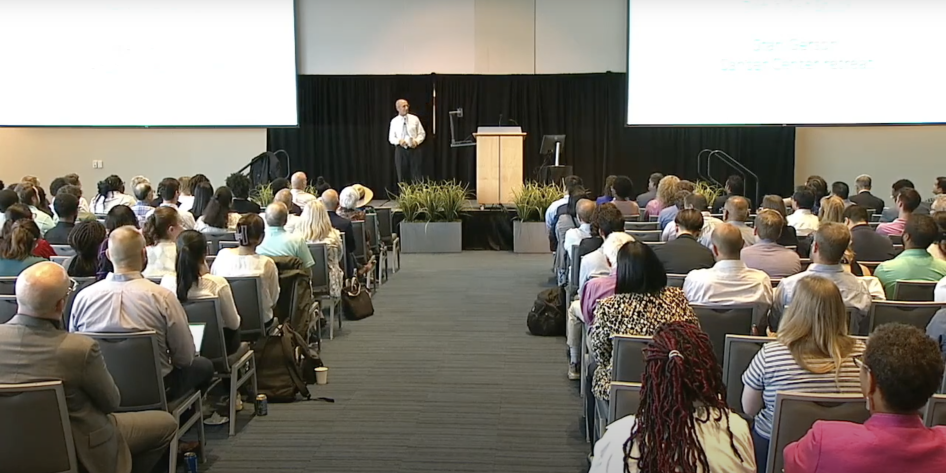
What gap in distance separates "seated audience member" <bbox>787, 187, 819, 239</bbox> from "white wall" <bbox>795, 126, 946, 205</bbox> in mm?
6640

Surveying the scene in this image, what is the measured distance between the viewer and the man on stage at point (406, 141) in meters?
12.2

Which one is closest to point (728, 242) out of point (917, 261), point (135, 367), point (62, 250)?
point (917, 261)

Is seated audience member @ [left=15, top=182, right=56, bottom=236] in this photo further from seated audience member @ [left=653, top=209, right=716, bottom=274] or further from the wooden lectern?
the wooden lectern

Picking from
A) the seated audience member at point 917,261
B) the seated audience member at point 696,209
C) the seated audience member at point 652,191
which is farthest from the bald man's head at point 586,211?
the seated audience member at point 652,191

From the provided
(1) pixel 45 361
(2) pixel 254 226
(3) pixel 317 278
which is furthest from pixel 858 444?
(3) pixel 317 278

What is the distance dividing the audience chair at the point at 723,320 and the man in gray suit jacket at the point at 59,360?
260 centimetres

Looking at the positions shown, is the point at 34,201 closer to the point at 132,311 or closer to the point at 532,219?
the point at 132,311

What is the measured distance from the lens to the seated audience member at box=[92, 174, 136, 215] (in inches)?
325

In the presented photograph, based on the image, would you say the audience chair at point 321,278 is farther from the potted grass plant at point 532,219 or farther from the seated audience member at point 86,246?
the potted grass plant at point 532,219

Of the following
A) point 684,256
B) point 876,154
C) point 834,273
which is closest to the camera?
point 834,273

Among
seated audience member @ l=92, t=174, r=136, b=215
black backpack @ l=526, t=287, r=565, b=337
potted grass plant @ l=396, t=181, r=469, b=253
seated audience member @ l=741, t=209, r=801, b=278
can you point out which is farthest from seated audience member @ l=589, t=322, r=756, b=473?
potted grass plant @ l=396, t=181, r=469, b=253

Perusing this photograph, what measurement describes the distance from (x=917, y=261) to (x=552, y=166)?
7.13 m

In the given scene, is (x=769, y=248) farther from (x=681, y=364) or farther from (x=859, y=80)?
(x=859, y=80)

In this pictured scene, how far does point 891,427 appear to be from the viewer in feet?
6.43
